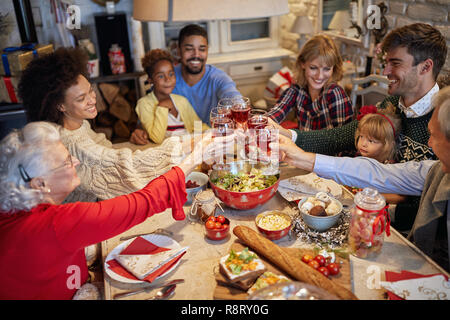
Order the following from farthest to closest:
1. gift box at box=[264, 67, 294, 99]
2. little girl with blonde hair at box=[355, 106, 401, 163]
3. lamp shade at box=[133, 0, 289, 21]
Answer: gift box at box=[264, 67, 294, 99] → little girl with blonde hair at box=[355, 106, 401, 163] → lamp shade at box=[133, 0, 289, 21]

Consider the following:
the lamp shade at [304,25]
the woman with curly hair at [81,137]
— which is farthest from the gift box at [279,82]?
the woman with curly hair at [81,137]

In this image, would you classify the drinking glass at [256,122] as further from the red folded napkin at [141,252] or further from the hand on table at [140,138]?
the hand on table at [140,138]

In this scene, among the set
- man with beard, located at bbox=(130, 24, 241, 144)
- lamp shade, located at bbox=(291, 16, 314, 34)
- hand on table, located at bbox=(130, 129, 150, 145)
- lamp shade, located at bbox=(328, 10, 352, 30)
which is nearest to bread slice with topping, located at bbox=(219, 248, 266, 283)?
hand on table, located at bbox=(130, 129, 150, 145)

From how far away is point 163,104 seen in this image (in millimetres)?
2736

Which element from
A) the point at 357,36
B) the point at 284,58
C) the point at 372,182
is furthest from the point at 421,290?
the point at 284,58

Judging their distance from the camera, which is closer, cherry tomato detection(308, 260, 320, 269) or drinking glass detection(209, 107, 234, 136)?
cherry tomato detection(308, 260, 320, 269)

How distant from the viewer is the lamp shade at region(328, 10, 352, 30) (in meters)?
4.05

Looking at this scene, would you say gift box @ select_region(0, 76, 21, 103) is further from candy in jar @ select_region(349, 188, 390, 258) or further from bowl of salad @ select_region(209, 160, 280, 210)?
candy in jar @ select_region(349, 188, 390, 258)

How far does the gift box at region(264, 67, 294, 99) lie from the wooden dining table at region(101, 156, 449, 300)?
10.5ft

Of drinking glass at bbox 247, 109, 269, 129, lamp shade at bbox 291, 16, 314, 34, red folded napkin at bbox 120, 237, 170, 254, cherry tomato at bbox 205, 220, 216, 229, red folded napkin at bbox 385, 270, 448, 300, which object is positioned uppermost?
lamp shade at bbox 291, 16, 314, 34

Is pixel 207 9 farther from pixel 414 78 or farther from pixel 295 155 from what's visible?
pixel 414 78

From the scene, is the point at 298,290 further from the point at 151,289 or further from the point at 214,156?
the point at 214,156
